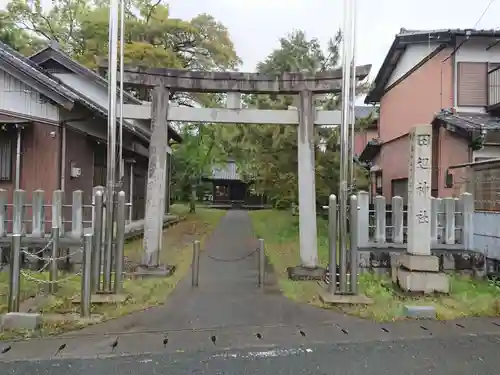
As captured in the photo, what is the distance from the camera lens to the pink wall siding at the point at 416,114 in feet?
45.8

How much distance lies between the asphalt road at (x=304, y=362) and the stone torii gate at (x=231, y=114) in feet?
13.4

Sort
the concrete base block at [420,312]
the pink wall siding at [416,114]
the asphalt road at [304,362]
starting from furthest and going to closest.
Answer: the pink wall siding at [416,114]
the concrete base block at [420,312]
the asphalt road at [304,362]

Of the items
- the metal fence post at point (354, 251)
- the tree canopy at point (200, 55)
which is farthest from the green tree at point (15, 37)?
the metal fence post at point (354, 251)

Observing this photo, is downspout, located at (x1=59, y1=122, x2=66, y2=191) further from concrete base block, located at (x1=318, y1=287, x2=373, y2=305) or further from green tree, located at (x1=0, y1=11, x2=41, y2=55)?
green tree, located at (x1=0, y1=11, x2=41, y2=55)

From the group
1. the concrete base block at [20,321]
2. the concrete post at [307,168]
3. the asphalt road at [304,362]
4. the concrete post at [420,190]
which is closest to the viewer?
the asphalt road at [304,362]

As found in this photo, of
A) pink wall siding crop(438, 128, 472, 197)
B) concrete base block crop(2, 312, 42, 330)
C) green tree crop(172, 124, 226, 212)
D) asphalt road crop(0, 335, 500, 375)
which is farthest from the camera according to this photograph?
green tree crop(172, 124, 226, 212)

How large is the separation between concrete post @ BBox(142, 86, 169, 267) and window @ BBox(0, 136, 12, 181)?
4.12 meters

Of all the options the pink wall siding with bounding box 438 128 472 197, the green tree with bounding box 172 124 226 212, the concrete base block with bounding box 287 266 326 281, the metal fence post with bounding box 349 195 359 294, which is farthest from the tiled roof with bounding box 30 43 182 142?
the pink wall siding with bounding box 438 128 472 197

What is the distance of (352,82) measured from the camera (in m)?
8.19

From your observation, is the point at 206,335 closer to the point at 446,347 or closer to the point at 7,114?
the point at 446,347

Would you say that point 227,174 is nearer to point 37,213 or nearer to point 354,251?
point 37,213

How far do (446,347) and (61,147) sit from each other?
973 cm

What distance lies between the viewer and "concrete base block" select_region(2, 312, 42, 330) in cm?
565

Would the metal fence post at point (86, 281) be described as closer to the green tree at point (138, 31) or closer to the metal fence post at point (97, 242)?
the metal fence post at point (97, 242)
